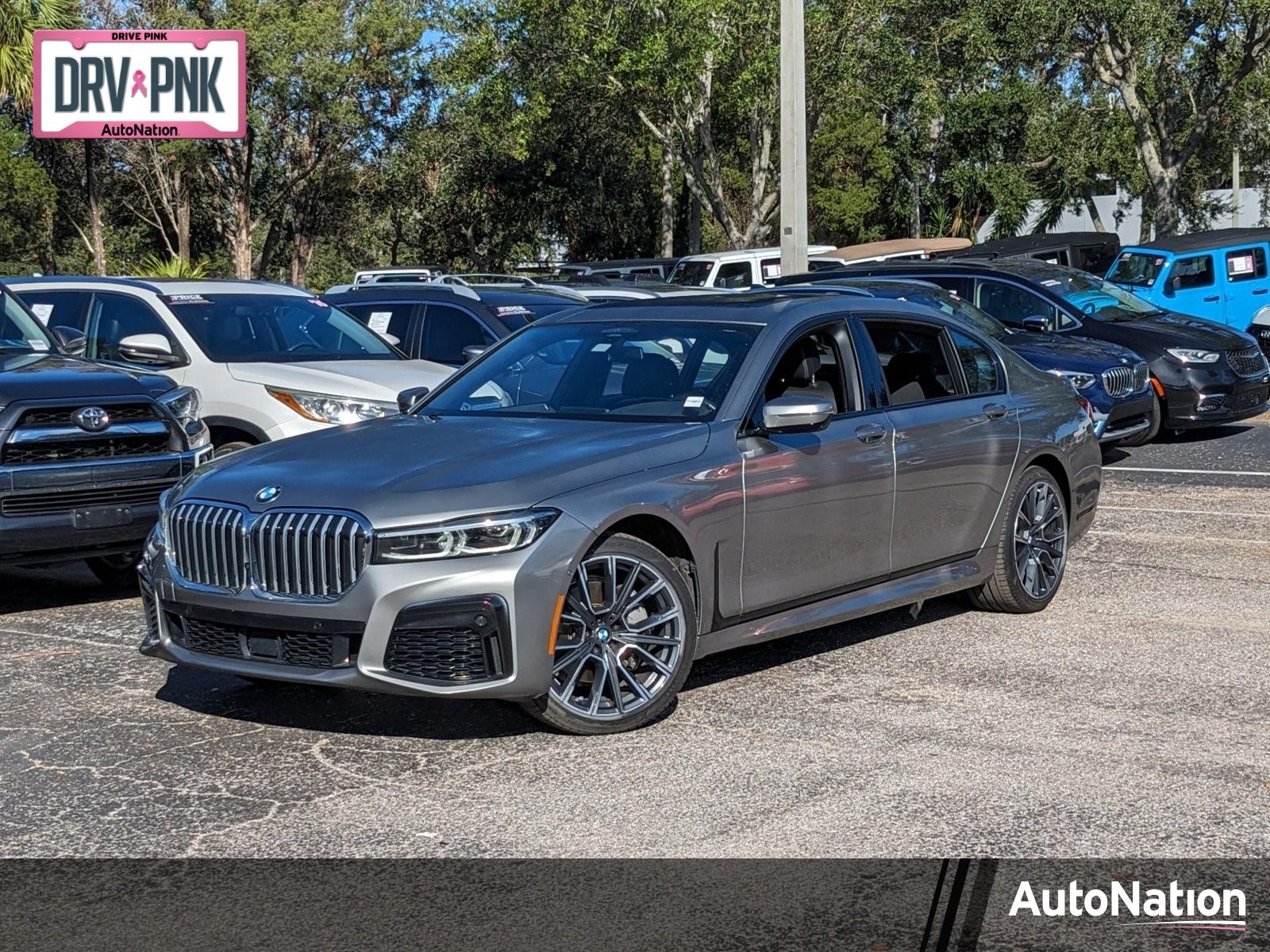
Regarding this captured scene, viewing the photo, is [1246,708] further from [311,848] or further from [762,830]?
[311,848]

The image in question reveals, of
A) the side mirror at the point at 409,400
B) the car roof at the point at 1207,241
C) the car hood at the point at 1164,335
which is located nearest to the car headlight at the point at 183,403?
the side mirror at the point at 409,400

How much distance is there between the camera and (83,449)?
868cm

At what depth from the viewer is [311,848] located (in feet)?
16.4

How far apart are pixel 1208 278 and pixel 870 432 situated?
17373mm

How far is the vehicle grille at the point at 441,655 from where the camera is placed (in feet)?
18.9

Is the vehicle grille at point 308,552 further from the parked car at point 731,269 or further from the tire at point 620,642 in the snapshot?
the parked car at point 731,269

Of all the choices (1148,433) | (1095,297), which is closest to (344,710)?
(1148,433)

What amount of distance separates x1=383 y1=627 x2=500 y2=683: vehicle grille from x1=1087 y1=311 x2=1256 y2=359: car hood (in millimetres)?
11549

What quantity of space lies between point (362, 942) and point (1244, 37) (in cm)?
3601

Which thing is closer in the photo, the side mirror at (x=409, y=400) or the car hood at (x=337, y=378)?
the side mirror at (x=409, y=400)

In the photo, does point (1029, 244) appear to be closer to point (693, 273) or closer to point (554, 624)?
point (693, 273)

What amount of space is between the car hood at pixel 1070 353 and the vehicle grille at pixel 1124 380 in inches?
2.4

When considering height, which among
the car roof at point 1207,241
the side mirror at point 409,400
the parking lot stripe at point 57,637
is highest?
the car roof at point 1207,241

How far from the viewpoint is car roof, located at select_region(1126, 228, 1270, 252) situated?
23.0 metres
